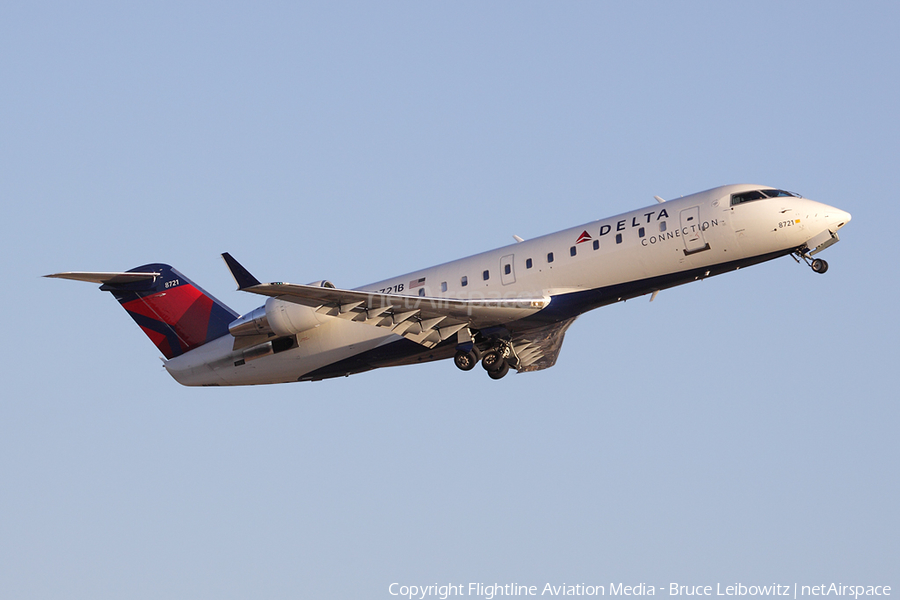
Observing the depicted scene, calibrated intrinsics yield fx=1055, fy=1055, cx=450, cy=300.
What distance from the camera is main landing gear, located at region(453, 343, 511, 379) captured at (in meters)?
24.4

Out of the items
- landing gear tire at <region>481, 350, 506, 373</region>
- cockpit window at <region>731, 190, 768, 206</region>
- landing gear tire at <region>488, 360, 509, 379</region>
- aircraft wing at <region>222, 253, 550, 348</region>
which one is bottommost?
→ landing gear tire at <region>488, 360, 509, 379</region>

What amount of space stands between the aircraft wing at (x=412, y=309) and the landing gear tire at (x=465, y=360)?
3.06ft

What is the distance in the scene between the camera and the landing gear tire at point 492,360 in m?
24.7

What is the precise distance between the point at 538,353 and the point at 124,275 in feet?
35.4

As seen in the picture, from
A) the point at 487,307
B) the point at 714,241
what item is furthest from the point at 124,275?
the point at 714,241

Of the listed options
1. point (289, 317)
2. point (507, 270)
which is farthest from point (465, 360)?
point (289, 317)

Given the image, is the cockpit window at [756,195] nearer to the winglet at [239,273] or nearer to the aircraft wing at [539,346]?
the aircraft wing at [539,346]

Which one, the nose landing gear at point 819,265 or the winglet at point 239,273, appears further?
the nose landing gear at point 819,265

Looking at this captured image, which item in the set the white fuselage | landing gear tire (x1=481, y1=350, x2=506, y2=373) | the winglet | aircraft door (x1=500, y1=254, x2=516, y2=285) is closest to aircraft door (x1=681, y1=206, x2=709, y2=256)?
the white fuselage

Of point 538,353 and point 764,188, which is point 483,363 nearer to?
point 538,353

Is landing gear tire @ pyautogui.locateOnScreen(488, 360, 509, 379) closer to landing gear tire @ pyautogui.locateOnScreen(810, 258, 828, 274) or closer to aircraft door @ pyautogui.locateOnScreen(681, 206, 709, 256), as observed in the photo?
aircraft door @ pyautogui.locateOnScreen(681, 206, 709, 256)

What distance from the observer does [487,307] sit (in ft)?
73.9

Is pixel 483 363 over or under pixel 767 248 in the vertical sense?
under

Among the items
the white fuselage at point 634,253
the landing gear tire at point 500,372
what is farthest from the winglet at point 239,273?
the landing gear tire at point 500,372
